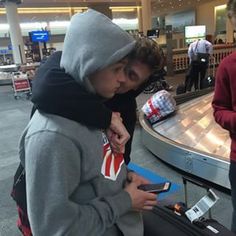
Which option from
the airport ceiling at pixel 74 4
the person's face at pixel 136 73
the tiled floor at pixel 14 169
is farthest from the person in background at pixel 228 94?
the airport ceiling at pixel 74 4

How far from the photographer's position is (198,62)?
320 inches

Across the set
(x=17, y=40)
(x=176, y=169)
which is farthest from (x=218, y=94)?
(x=17, y=40)

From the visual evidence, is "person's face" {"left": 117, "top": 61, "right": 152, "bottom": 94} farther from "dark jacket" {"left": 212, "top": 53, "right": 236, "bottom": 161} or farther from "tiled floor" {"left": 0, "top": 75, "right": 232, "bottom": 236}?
"tiled floor" {"left": 0, "top": 75, "right": 232, "bottom": 236}

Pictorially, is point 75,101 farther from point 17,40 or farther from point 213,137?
point 17,40

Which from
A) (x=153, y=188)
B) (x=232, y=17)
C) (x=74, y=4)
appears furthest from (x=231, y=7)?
(x=74, y=4)

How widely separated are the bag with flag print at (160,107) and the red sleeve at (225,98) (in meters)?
2.95

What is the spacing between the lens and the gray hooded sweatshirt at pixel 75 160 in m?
0.81

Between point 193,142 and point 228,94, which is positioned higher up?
point 228,94

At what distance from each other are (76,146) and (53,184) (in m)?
0.12

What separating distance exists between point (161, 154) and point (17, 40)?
598 inches

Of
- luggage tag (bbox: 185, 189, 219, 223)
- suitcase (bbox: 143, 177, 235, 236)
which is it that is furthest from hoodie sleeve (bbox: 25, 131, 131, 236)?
luggage tag (bbox: 185, 189, 219, 223)

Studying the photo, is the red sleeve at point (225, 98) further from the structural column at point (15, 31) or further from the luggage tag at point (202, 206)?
the structural column at point (15, 31)

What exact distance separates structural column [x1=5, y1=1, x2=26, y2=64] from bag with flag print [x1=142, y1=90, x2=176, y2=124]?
1331cm

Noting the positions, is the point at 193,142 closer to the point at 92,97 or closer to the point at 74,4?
the point at 92,97
